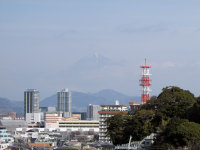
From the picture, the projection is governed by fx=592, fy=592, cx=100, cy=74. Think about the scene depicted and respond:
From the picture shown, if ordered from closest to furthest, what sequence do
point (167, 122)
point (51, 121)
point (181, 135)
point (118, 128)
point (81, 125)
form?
point (181, 135)
point (167, 122)
point (118, 128)
point (81, 125)
point (51, 121)

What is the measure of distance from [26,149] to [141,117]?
25171 millimetres

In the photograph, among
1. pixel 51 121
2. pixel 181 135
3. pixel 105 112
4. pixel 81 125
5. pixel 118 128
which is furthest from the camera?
pixel 51 121

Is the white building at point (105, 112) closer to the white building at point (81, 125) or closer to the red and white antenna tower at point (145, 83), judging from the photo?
the red and white antenna tower at point (145, 83)

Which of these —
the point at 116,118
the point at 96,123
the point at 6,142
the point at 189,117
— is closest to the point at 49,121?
the point at 96,123

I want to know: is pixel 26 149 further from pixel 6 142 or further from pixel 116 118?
pixel 116 118

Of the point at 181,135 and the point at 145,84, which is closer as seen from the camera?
the point at 181,135

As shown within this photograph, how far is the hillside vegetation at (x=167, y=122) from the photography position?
43.4 metres

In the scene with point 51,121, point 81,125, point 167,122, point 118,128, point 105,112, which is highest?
point 105,112

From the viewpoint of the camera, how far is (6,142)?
81375 millimetres

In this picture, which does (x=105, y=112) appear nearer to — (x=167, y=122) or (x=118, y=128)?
(x=118, y=128)

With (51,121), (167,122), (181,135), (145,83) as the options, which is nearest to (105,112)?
(145,83)

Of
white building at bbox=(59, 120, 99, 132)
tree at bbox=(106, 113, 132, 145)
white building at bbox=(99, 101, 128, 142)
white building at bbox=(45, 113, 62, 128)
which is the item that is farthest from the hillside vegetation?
white building at bbox=(45, 113, 62, 128)

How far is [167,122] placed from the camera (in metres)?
49.5

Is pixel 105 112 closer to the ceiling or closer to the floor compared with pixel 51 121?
closer to the ceiling
